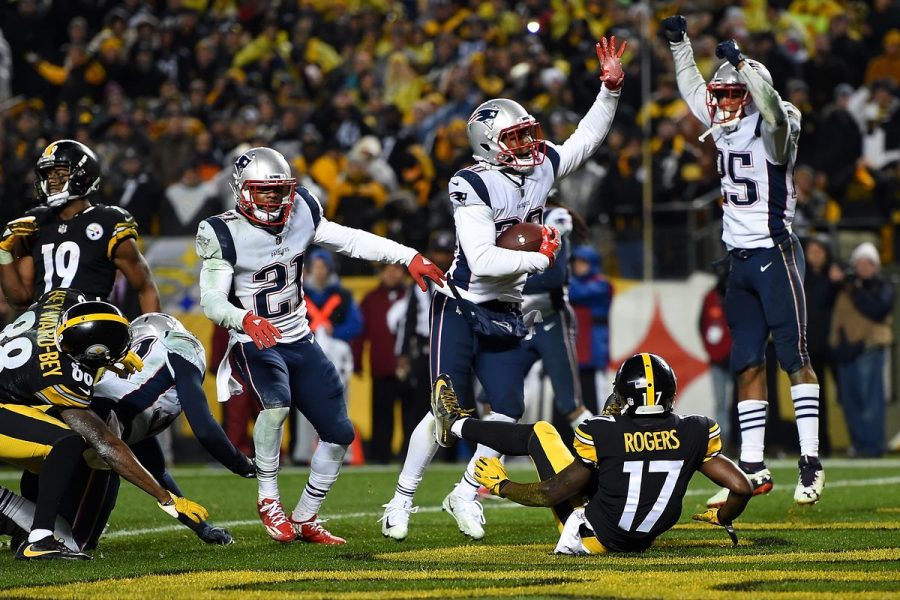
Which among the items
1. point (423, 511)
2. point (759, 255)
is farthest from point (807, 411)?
point (423, 511)

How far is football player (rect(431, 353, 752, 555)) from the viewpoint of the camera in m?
6.12

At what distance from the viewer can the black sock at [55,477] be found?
20.7ft

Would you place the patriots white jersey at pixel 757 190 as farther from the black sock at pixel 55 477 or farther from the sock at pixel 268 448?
the black sock at pixel 55 477

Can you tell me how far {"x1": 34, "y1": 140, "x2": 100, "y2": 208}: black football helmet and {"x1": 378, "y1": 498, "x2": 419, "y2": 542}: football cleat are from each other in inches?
91.3

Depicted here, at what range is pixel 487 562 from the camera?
20.0 ft

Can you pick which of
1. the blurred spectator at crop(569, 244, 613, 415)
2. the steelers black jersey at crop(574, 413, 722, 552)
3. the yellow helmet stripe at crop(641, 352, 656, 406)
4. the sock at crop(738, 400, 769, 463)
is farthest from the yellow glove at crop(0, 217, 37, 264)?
the blurred spectator at crop(569, 244, 613, 415)

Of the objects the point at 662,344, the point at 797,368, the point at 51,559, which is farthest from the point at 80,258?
the point at 662,344

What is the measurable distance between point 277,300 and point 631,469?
200 centimetres

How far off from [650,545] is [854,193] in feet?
26.8

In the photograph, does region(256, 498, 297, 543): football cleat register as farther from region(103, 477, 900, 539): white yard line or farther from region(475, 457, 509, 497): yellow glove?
region(475, 457, 509, 497): yellow glove

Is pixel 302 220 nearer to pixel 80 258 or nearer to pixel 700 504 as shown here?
pixel 80 258

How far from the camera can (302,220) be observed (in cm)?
725

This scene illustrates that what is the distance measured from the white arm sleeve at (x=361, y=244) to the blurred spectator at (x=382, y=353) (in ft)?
19.3

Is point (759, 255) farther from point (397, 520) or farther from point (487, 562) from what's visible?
point (487, 562)
